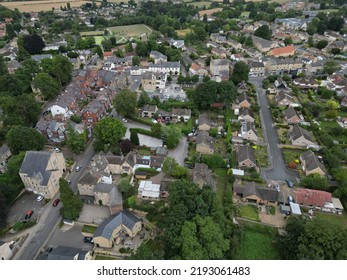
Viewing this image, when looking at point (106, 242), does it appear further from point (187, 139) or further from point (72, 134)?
point (187, 139)

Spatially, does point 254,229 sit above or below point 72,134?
below

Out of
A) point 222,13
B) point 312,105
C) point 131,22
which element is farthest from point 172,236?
point 222,13

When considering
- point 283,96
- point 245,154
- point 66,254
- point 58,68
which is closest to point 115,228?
point 66,254

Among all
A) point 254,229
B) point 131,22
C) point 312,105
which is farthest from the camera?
point 131,22

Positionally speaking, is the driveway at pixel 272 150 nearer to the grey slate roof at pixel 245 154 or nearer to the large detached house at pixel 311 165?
the large detached house at pixel 311 165

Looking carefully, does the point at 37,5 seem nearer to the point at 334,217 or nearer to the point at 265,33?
the point at 265,33

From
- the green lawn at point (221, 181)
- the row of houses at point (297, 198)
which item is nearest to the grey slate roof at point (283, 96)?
the green lawn at point (221, 181)
